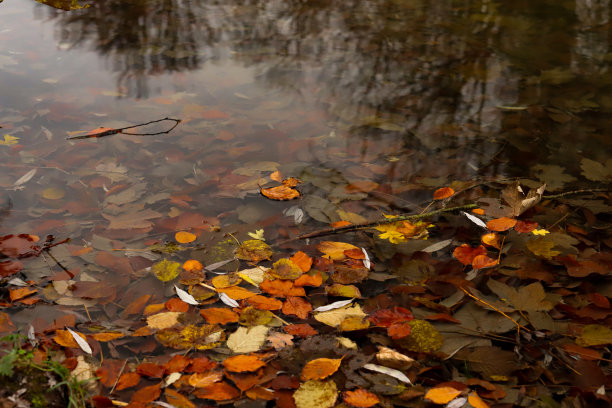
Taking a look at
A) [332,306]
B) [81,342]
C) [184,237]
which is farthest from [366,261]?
[81,342]

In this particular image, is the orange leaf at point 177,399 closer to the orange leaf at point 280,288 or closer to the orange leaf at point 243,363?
the orange leaf at point 243,363

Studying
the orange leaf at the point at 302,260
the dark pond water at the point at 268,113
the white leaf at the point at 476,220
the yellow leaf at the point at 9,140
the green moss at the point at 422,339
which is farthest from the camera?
the yellow leaf at the point at 9,140

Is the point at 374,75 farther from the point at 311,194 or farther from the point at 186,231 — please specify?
the point at 186,231

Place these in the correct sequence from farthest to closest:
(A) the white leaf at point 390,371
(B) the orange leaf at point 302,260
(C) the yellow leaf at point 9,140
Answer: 1. (C) the yellow leaf at point 9,140
2. (B) the orange leaf at point 302,260
3. (A) the white leaf at point 390,371

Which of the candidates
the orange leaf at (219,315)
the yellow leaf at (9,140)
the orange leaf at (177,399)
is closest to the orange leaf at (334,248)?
the orange leaf at (219,315)

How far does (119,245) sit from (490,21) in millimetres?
3987

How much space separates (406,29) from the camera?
442 cm

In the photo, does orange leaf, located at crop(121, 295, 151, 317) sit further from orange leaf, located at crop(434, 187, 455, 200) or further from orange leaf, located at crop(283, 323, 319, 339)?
orange leaf, located at crop(434, 187, 455, 200)

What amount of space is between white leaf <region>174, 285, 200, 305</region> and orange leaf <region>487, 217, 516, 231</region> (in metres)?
1.24

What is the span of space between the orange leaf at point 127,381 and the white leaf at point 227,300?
0.39 m

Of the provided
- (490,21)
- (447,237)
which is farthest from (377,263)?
(490,21)

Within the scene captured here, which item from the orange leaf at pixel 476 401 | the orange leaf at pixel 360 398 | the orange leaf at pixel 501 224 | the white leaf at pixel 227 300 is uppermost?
the orange leaf at pixel 501 224

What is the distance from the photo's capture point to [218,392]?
1425 millimetres

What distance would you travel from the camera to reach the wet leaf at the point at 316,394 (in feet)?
4.55
